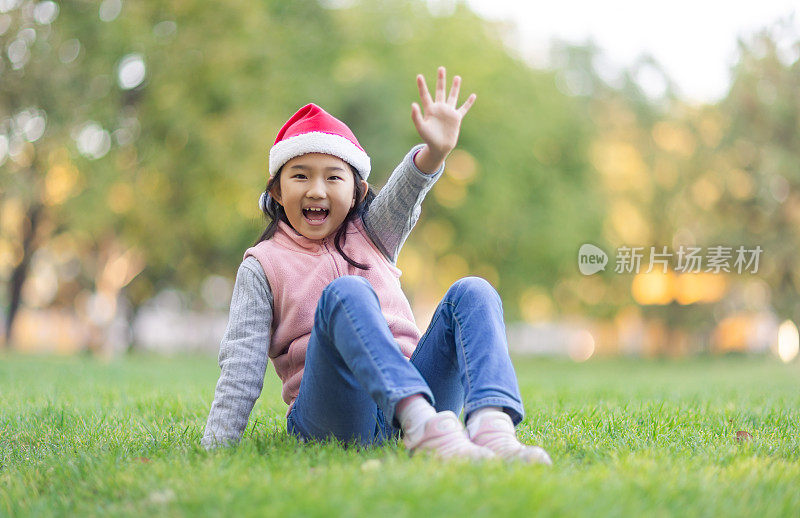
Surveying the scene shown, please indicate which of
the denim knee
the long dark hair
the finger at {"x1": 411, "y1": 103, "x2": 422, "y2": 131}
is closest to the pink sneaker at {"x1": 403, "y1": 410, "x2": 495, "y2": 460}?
the denim knee

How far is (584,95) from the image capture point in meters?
29.5

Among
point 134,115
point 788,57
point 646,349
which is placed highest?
point 788,57

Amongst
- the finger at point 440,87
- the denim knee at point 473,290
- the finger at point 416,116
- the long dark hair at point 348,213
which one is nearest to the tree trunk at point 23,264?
the long dark hair at point 348,213

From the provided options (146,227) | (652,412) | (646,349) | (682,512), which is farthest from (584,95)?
(682,512)

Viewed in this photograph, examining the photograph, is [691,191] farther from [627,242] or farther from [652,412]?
[652,412]

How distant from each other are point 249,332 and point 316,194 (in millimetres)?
635

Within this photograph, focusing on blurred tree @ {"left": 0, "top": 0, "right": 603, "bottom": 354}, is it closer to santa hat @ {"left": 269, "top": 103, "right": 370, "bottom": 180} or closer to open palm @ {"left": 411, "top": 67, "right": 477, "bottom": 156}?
santa hat @ {"left": 269, "top": 103, "right": 370, "bottom": 180}

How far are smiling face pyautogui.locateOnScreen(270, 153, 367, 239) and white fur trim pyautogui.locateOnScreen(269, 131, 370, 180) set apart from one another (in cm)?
3

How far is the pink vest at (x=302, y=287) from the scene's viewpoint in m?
3.27

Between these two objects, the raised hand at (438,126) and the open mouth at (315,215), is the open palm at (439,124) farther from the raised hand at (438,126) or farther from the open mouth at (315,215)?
the open mouth at (315,215)

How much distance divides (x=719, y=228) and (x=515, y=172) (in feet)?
19.5

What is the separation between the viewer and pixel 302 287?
10.7ft

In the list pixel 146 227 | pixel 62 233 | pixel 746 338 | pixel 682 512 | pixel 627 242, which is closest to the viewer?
pixel 682 512

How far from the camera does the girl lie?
8.91 feet
